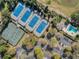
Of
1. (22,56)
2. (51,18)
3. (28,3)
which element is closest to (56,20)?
(51,18)

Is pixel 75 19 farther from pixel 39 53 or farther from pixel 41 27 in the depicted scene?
pixel 39 53

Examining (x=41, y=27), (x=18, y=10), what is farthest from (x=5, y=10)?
(x=41, y=27)

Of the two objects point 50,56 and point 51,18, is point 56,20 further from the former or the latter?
point 50,56

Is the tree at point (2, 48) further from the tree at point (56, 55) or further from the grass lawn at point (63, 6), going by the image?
the grass lawn at point (63, 6)

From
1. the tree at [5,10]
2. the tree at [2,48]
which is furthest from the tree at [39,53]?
the tree at [5,10]

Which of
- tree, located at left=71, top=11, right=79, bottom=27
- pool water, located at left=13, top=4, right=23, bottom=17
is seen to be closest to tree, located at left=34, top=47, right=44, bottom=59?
pool water, located at left=13, top=4, right=23, bottom=17

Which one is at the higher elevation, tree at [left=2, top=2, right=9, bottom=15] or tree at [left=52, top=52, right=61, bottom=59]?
tree at [left=2, top=2, right=9, bottom=15]

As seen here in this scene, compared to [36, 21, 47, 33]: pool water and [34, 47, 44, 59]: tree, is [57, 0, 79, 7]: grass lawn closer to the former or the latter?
[36, 21, 47, 33]: pool water

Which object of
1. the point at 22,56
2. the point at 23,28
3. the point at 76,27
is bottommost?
the point at 22,56
